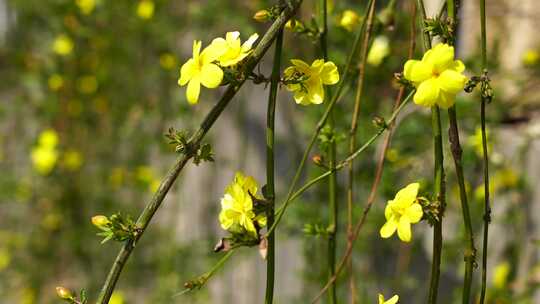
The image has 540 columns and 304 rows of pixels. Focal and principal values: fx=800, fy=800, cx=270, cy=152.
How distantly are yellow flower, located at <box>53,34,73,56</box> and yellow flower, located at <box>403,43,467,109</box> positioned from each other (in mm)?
2698

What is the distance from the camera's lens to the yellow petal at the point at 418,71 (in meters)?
0.72

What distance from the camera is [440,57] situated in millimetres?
721

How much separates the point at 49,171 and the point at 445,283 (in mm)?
1827

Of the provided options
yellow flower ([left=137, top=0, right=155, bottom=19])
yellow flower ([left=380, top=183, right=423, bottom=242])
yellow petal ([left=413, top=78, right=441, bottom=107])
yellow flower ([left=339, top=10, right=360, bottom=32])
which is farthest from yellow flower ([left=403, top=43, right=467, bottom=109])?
yellow flower ([left=137, top=0, right=155, bottom=19])

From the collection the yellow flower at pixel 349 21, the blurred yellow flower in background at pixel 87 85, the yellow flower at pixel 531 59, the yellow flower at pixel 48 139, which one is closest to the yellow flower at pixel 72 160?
the yellow flower at pixel 48 139

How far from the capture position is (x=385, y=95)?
2.26 metres

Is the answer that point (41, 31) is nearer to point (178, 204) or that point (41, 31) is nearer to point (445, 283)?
point (178, 204)

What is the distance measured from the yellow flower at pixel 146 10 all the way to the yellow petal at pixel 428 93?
2.24 metres

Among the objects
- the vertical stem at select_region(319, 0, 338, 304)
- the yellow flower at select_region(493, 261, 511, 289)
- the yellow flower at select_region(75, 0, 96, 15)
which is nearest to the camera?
the vertical stem at select_region(319, 0, 338, 304)

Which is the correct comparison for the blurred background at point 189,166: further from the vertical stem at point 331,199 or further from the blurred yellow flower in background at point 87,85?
the vertical stem at point 331,199

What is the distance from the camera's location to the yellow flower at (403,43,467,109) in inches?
28.0

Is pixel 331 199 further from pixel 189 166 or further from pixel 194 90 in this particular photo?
pixel 189 166

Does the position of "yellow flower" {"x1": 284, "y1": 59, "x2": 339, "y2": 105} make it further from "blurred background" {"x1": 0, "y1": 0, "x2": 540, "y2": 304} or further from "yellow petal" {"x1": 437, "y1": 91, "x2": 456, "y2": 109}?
"blurred background" {"x1": 0, "y1": 0, "x2": 540, "y2": 304}

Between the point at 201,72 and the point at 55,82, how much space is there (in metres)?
2.70
